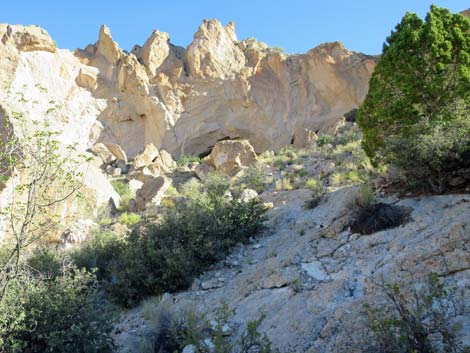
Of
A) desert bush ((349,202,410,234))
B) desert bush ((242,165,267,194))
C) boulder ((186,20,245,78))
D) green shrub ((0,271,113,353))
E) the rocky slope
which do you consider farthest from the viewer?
boulder ((186,20,245,78))

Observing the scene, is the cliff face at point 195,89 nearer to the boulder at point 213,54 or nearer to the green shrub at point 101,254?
the boulder at point 213,54

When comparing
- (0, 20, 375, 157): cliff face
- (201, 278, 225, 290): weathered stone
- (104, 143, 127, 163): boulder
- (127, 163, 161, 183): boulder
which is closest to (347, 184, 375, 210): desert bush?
(201, 278, 225, 290): weathered stone

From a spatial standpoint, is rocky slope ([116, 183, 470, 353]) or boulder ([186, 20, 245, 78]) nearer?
rocky slope ([116, 183, 470, 353])

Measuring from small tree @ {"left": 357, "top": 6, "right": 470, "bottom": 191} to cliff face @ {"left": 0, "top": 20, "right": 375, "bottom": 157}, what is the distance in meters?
14.2

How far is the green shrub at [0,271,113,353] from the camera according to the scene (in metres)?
4.87

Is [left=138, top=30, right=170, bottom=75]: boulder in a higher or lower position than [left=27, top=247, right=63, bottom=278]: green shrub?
higher

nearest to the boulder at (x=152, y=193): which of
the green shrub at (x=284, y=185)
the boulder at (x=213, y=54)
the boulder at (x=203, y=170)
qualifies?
the boulder at (x=203, y=170)

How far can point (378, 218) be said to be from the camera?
652 centimetres

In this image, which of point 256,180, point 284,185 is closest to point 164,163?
point 256,180

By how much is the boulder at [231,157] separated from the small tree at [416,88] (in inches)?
312

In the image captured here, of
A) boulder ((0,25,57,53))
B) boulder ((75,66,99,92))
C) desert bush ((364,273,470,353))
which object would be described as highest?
boulder ((0,25,57,53))

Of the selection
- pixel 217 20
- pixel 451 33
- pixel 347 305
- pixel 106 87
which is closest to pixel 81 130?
pixel 106 87

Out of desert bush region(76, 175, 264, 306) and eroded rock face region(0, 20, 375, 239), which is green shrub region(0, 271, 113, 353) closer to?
desert bush region(76, 175, 264, 306)

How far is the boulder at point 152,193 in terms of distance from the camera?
13.4 meters
